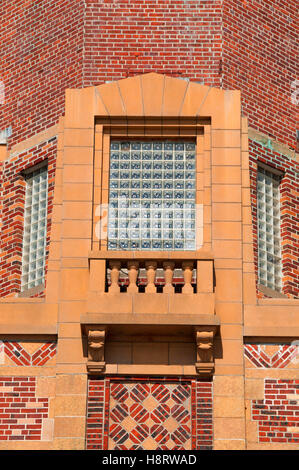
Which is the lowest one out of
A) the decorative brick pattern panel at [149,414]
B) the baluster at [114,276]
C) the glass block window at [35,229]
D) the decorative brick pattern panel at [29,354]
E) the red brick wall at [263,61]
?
the decorative brick pattern panel at [149,414]

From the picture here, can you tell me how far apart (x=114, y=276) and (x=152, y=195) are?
2.40 meters

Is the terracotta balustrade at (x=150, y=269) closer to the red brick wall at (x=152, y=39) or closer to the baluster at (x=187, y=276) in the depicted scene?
the baluster at (x=187, y=276)

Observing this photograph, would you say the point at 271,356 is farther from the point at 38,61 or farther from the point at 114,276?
the point at 38,61

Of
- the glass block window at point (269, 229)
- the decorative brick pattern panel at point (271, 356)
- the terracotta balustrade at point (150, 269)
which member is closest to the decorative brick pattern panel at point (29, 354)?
the terracotta balustrade at point (150, 269)

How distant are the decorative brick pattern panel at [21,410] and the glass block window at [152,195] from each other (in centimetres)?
319

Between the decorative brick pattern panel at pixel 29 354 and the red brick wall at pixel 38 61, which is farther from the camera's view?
the red brick wall at pixel 38 61

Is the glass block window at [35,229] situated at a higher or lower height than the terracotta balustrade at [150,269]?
higher

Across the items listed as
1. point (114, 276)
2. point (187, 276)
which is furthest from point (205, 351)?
point (114, 276)

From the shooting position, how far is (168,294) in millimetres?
24125

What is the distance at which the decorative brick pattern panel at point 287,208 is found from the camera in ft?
86.3

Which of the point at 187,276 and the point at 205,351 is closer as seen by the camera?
the point at 205,351

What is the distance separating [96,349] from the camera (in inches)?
941

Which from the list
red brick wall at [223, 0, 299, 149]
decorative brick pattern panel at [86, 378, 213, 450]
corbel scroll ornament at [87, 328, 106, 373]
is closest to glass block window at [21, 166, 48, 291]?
corbel scroll ornament at [87, 328, 106, 373]

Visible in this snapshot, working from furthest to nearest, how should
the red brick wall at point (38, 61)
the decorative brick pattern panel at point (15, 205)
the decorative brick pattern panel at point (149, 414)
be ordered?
the red brick wall at point (38, 61) → the decorative brick pattern panel at point (15, 205) → the decorative brick pattern panel at point (149, 414)
